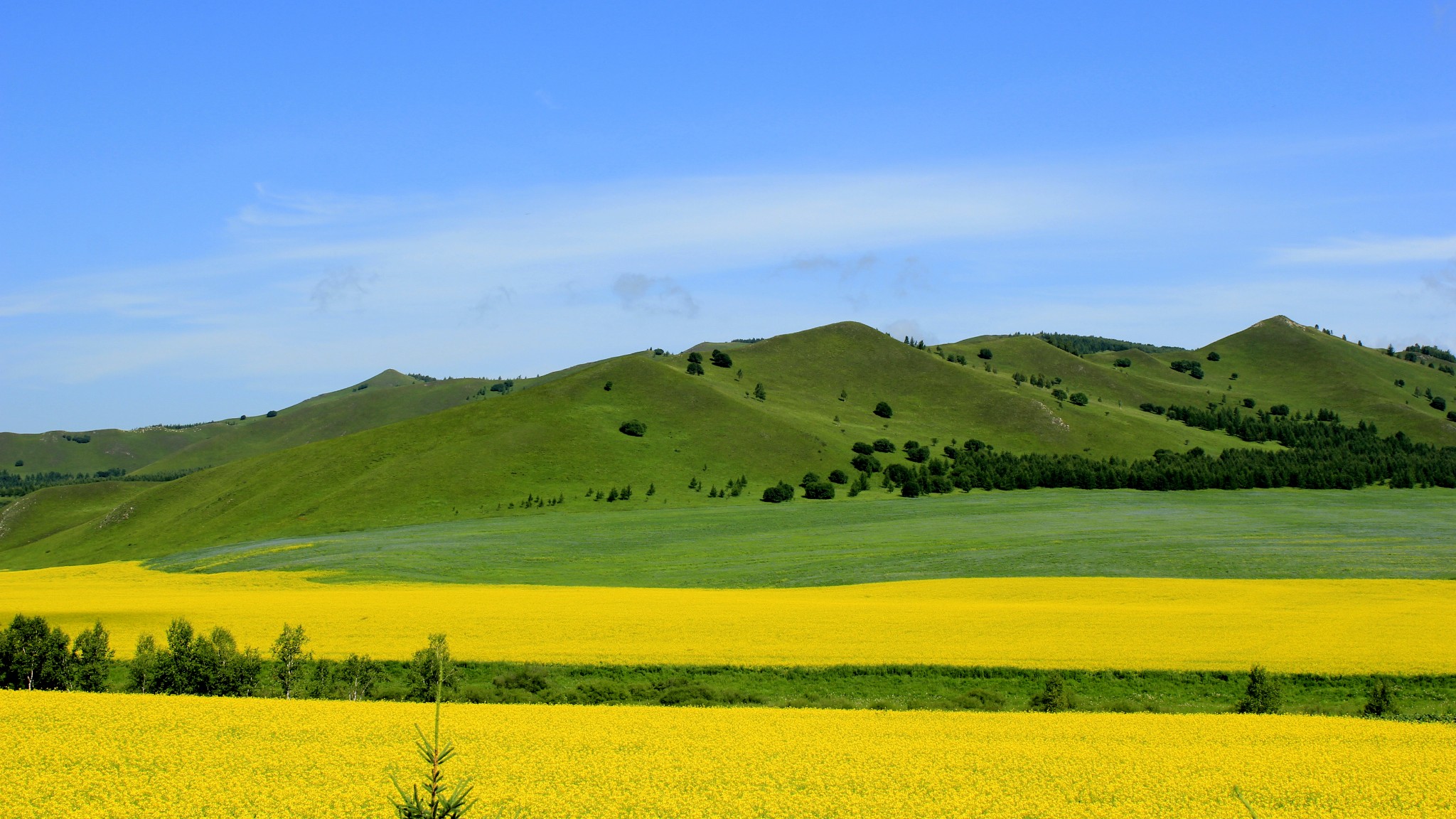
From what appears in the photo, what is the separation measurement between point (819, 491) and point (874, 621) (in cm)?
7026

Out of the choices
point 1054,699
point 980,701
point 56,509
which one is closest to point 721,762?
point 980,701

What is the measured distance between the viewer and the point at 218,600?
52.0 metres

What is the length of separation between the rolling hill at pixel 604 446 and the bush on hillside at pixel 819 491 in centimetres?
607

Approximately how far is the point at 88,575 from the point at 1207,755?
271ft

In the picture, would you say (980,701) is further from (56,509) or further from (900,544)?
(56,509)

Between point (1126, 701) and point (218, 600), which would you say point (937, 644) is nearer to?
point (1126, 701)

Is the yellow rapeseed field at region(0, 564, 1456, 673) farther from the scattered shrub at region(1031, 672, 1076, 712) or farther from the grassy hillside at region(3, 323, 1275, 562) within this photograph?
the grassy hillside at region(3, 323, 1275, 562)

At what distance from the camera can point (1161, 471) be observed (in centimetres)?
12100

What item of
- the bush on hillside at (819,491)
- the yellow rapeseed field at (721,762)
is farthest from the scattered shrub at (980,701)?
the bush on hillside at (819,491)

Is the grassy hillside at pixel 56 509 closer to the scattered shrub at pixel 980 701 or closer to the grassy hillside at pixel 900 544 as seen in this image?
the grassy hillside at pixel 900 544

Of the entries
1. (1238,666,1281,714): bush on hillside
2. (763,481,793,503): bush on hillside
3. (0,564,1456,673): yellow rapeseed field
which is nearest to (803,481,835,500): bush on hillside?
(763,481,793,503): bush on hillside

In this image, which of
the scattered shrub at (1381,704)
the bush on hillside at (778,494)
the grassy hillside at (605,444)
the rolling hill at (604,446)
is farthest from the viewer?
the grassy hillside at (605,444)

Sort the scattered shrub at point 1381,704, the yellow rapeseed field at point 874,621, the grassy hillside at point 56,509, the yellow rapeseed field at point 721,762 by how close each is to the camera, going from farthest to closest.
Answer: the grassy hillside at point 56,509
the yellow rapeseed field at point 874,621
the scattered shrub at point 1381,704
the yellow rapeseed field at point 721,762

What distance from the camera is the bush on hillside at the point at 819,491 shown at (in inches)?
4377
